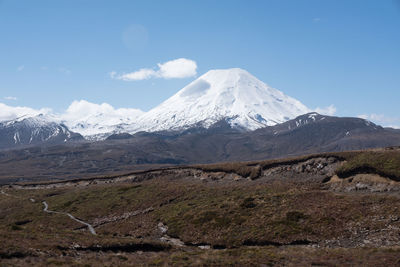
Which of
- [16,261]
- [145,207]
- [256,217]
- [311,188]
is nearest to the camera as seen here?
[16,261]

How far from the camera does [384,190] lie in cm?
4328

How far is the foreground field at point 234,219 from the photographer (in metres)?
28.8

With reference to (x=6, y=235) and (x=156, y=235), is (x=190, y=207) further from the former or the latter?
(x=6, y=235)

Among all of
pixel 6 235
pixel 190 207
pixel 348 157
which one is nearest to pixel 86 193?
pixel 190 207

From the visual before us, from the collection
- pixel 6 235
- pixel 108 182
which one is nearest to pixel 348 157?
pixel 6 235

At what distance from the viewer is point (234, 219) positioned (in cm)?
4331

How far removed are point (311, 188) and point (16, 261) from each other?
37948mm

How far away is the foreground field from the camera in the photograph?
94.4 feet

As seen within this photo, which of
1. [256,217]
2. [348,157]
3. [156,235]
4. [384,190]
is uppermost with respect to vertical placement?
[348,157]

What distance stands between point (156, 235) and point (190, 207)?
8.93 m

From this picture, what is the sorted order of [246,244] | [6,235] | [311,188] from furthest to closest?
[311,188], [246,244], [6,235]

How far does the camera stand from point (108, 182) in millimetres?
95062

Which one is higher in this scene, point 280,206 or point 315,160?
point 315,160

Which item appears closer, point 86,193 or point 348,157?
point 348,157
